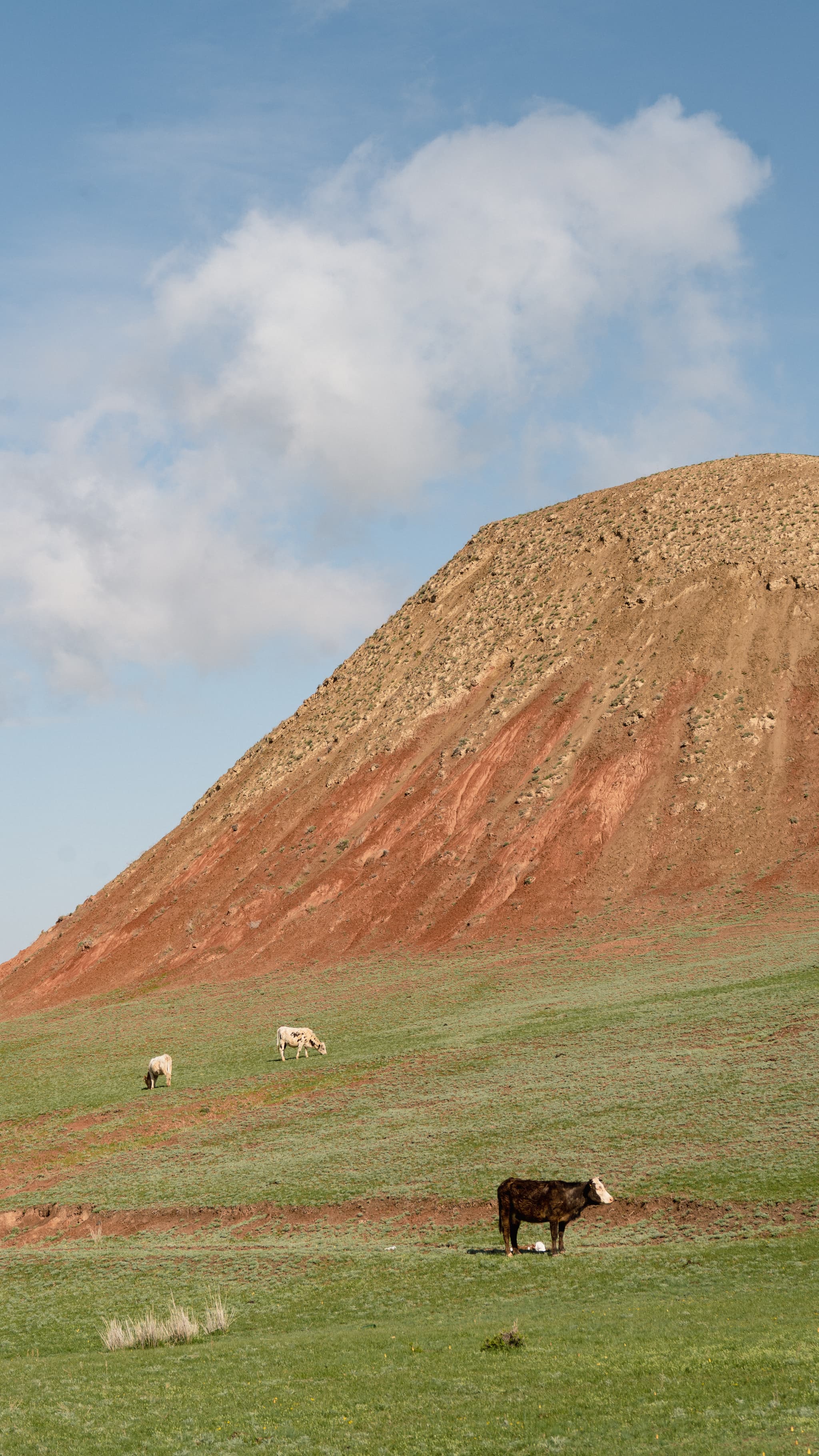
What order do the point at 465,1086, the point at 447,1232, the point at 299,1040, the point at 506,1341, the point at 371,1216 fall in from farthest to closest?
1. the point at 299,1040
2. the point at 465,1086
3. the point at 371,1216
4. the point at 447,1232
5. the point at 506,1341

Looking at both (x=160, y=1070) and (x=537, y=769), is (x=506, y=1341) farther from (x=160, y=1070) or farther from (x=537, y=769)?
(x=537, y=769)

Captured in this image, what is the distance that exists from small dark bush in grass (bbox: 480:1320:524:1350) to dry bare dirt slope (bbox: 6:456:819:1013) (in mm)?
54324

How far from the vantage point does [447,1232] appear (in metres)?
24.8

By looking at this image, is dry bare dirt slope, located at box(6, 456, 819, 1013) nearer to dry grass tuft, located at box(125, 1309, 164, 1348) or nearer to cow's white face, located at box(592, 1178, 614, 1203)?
cow's white face, located at box(592, 1178, 614, 1203)

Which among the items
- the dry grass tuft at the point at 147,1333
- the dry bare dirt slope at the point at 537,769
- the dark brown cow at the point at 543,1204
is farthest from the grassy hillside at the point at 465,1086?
the dry bare dirt slope at the point at 537,769

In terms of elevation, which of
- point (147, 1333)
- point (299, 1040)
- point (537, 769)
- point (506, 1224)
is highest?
point (537, 769)

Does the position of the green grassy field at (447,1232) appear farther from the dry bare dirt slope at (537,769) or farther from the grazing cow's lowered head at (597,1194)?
the dry bare dirt slope at (537,769)

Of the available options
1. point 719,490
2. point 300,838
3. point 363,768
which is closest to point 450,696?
point 363,768

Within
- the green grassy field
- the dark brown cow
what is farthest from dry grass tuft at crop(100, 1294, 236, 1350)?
the dark brown cow

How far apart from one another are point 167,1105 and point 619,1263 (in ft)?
83.5

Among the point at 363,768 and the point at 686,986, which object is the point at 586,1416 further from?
the point at 363,768

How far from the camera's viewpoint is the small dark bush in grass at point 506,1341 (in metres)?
15.8

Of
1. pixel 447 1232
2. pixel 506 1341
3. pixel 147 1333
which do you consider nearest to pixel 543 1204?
pixel 447 1232

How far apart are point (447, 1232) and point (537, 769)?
2430 inches
